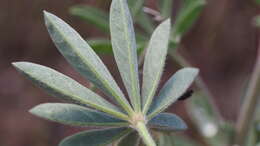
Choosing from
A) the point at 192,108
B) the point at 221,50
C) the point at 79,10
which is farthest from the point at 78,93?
the point at 221,50

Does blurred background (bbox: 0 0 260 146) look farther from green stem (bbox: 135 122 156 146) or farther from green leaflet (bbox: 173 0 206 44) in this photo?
green stem (bbox: 135 122 156 146)

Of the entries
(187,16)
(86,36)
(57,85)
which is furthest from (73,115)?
(86,36)

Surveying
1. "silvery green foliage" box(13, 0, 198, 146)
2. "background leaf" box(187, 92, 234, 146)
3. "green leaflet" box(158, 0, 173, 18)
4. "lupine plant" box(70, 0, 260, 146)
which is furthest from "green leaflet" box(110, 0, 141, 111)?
"background leaf" box(187, 92, 234, 146)

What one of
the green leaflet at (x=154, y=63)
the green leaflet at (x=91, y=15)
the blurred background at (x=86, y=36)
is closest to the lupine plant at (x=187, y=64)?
the green leaflet at (x=91, y=15)

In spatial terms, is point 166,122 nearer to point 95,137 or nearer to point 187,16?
point 95,137

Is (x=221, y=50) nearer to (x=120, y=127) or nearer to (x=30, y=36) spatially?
(x=30, y=36)

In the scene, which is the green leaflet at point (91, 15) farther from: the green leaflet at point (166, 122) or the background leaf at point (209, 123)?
the green leaflet at point (166, 122)

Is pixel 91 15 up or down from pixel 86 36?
down
